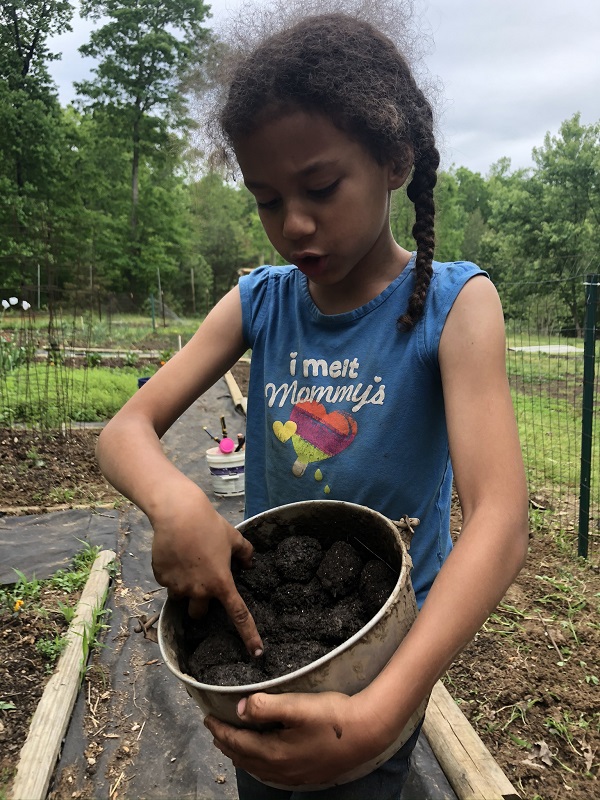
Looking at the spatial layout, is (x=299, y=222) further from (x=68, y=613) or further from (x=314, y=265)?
(x=68, y=613)

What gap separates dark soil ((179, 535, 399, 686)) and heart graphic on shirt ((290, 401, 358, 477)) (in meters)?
0.18

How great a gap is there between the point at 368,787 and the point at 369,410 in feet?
2.17

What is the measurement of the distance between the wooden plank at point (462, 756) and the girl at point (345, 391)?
3.07 feet

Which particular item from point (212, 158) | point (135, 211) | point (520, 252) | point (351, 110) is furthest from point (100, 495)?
point (520, 252)

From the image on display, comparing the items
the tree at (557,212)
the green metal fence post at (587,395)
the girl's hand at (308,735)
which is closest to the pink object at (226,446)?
the green metal fence post at (587,395)

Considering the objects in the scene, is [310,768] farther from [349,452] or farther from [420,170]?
[420,170]

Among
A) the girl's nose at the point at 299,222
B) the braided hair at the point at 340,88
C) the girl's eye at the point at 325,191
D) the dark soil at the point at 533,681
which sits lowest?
the dark soil at the point at 533,681

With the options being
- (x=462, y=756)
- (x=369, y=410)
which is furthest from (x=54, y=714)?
(x=369, y=410)

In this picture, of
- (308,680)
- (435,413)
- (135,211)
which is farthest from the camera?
(135,211)

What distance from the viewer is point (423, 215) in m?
1.31

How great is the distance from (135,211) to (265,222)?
29.3 metres

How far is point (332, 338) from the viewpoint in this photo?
1.29m

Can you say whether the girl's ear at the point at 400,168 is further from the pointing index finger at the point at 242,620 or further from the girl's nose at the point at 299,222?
the pointing index finger at the point at 242,620

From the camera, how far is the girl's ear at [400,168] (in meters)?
1.18
